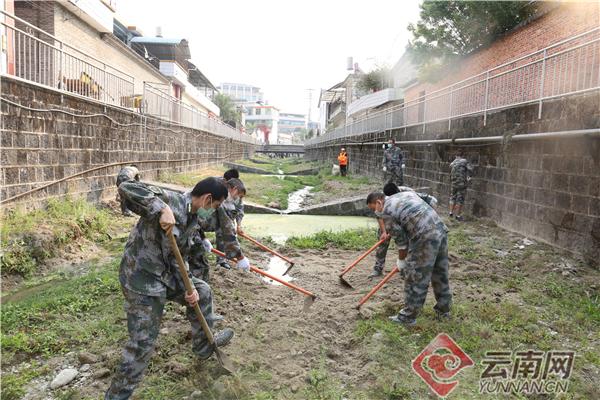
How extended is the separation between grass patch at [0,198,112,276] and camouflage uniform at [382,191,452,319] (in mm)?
4755

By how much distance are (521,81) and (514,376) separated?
6.64 meters

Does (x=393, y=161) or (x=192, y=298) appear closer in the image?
(x=192, y=298)

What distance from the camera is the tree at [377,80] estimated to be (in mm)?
32000

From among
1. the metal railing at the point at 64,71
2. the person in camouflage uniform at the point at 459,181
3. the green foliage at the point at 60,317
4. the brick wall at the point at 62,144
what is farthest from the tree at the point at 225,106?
the green foliage at the point at 60,317

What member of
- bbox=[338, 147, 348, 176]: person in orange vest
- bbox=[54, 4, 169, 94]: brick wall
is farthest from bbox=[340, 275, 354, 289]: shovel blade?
bbox=[338, 147, 348, 176]: person in orange vest

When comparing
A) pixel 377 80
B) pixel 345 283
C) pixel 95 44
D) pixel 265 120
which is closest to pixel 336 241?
pixel 345 283

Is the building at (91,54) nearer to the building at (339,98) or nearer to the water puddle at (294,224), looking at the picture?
the water puddle at (294,224)

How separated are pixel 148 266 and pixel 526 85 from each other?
7.86m

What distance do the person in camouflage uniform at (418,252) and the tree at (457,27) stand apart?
12.0 metres

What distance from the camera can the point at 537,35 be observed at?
12922mm

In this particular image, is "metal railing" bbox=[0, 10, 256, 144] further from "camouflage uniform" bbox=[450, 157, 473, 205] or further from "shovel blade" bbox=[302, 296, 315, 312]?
"camouflage uniform" bbox=[450, 157, 473, 205]

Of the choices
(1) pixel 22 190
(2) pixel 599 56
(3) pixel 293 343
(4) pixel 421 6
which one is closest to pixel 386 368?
(3) pixel 293 343

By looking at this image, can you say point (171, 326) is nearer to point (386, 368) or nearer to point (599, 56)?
point (386, 368)

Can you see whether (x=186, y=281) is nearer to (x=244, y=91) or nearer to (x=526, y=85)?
(x=526, y=85)
